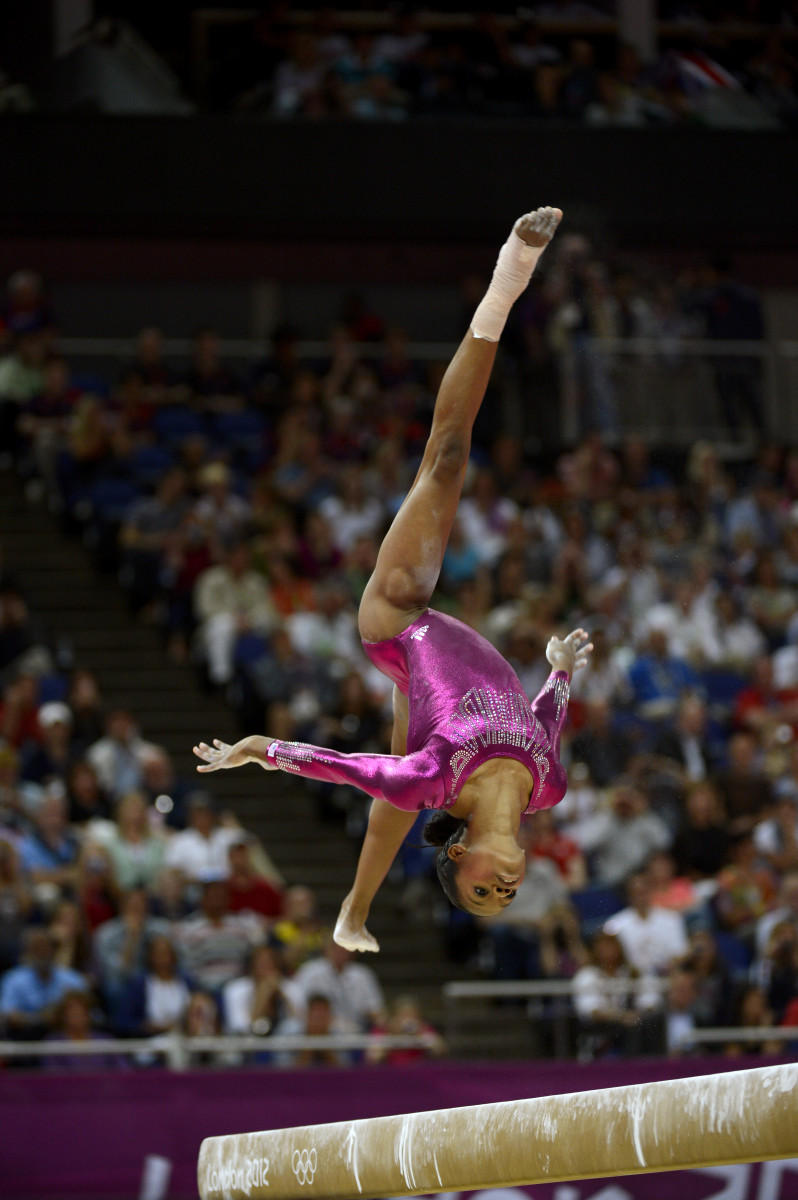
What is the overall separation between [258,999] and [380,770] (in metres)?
4.49

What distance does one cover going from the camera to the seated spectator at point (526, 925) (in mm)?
9898

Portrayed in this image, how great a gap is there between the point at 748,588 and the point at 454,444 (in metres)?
8.05

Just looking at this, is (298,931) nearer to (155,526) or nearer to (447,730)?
(155,526)

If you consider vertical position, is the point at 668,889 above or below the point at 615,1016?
above

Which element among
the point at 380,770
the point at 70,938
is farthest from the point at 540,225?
the point at 70,938

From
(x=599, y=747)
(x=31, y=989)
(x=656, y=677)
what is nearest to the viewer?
(x=31, y=989)

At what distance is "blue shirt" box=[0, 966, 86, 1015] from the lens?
8.88 m

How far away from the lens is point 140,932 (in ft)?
30.0

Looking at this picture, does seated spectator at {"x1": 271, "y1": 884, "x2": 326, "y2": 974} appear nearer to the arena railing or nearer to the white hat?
the arena railing

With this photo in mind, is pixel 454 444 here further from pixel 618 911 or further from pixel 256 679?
pixel 256 679

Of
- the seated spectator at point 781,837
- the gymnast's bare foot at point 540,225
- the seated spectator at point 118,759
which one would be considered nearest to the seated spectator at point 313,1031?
the seated spectator at point 118,759

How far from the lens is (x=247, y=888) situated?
32.4 ft

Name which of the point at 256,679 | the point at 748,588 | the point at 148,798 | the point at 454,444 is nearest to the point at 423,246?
the point at 748,588

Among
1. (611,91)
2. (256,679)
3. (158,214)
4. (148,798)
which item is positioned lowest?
(148,798)
